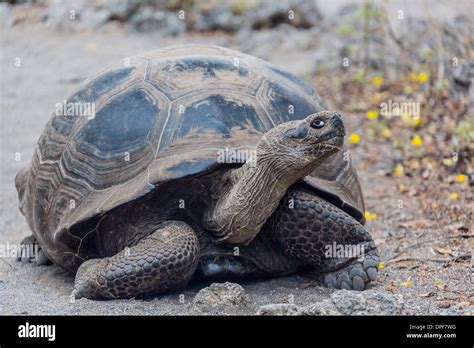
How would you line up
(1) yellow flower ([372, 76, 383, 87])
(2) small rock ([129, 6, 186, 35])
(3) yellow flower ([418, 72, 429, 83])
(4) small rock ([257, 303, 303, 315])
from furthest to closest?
(2) small rock ([129, 6, 186, 35])
(1) yellow flower ([372, 76, 383, 87])
(3) yellow flower ([418, 72, 429, 83])
(4) small rock ([257, 303, 303, 315])

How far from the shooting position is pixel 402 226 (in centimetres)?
555

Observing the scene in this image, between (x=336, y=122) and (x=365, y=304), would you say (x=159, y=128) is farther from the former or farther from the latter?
(x=365, y=304)

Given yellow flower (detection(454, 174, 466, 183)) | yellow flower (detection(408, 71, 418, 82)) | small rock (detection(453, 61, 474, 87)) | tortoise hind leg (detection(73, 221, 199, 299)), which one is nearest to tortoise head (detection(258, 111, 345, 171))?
tortoise hind leg (detection(73, 221, 199, 299))

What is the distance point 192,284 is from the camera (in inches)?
175

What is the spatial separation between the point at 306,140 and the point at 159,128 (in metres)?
0.86

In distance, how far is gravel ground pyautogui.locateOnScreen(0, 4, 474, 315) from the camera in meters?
4.03

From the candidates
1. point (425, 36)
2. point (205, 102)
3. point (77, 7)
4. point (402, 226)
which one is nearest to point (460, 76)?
point (425, 36)

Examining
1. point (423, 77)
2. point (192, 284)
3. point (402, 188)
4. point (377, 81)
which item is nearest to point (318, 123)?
point (192, 284)

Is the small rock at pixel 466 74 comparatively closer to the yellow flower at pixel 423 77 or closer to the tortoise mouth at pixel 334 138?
the yellow flower at pixel 423 77

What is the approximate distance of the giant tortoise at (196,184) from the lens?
405 cm

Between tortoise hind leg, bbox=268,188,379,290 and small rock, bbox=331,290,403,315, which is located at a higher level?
tortoise hind leg, bbox=268,188,379,290

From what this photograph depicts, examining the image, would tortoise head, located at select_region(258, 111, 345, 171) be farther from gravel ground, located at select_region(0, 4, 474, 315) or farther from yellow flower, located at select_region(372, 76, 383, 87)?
yellow flower, located at select_region(372, 76, 383, 87)

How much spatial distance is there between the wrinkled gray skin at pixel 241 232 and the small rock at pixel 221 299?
0.25 meters

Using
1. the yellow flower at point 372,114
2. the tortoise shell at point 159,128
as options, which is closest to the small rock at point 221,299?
the tortoise shell at point 159,128
